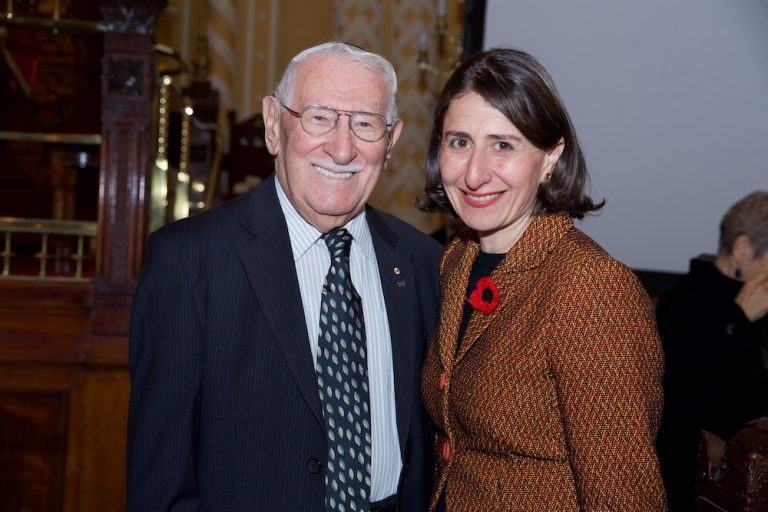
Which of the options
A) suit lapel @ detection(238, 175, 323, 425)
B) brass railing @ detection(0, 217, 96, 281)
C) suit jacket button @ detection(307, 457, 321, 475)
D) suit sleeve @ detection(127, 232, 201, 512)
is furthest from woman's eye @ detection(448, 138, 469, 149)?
brass railing @ detection(0, 217, 96, 281)

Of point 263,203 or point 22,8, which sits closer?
point 263,203

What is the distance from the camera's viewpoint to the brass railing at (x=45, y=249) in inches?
151

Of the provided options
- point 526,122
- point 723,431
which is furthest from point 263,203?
point 723,431

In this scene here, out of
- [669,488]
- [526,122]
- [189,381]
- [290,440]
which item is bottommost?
[669,488]

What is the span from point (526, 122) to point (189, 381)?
88 cm

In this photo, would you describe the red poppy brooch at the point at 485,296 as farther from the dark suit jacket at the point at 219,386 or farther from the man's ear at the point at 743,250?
the man's ear at the point at 743,250

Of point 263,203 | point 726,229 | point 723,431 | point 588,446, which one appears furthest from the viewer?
point 726,229

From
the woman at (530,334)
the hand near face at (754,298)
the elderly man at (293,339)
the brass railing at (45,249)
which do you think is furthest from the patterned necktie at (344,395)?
the brass railing at (45,249)

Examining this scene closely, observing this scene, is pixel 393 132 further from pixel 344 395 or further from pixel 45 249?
pixel 45 249

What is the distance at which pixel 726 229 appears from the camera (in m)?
3.18

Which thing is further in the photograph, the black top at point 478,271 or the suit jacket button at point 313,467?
the black top at point 478,271

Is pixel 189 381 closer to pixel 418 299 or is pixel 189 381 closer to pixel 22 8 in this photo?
pixel 418 299

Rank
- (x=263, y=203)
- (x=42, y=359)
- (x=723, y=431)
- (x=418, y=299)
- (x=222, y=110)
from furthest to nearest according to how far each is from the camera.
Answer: (x=222, y=110) < (x=42, y=359) < (x=723, y=431) < (x=418, y=299) < (x=263, y=203)

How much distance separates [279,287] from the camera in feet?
5.85
